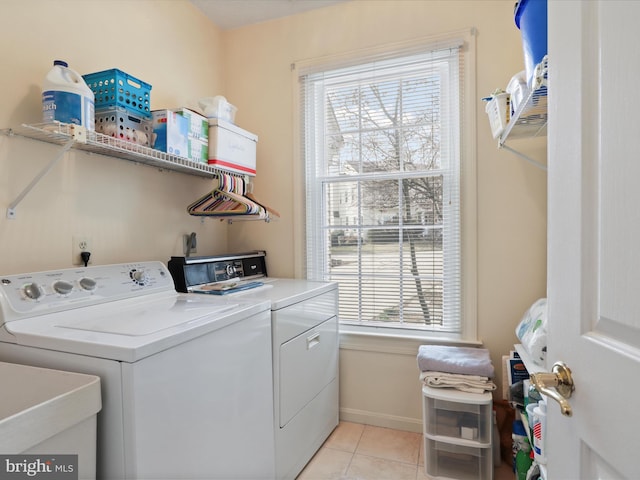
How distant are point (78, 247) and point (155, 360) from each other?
3.08 ft

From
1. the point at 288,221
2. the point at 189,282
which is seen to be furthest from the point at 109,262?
Result: the point at 288,221

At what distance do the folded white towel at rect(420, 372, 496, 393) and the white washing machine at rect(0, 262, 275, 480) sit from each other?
82 cm

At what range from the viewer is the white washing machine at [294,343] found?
5.60ft

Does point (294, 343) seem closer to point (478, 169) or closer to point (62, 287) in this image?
point (62, 287)

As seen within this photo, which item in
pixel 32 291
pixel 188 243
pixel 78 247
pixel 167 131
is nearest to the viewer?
pixel 32 291

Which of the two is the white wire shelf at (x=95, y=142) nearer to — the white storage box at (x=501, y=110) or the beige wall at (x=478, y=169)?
the beige wall at (x=478, y=169)

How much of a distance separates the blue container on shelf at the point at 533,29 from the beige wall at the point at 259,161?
863 millimetres

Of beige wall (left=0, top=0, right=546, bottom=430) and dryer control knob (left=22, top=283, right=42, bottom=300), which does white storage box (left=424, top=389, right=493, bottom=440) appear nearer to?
beige wall (left=0, top=0, right=546, bottom=430)

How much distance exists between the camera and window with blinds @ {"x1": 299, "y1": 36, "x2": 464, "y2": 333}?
227 centimetres

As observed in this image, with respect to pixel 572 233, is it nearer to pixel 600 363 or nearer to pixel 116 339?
pixel 600 363

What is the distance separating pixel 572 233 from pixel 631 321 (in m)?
0.19

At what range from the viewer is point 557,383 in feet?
2.30

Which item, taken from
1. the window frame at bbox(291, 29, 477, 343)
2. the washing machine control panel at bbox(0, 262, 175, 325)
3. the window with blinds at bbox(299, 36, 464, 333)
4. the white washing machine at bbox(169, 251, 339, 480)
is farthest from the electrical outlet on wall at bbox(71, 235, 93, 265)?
the window frame at bbox(291, 29, 477, 343)

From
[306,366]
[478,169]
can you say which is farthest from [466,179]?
[306,366]
